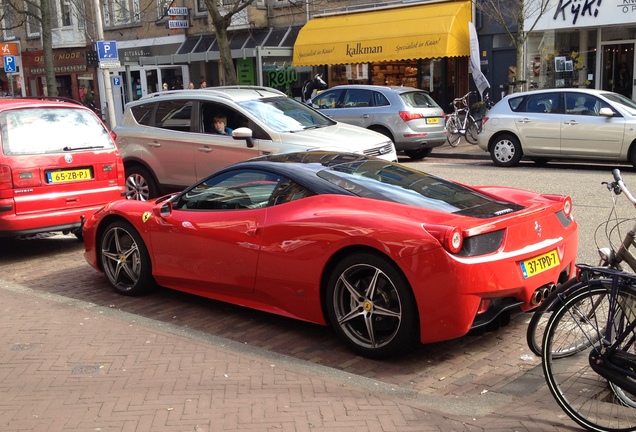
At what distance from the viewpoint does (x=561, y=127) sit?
46.4 ft

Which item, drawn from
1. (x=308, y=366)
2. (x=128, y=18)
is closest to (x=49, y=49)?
(x=128, y=18)

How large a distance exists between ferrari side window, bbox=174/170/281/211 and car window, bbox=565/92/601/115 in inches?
393

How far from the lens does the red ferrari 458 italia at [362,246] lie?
4566 millimetres

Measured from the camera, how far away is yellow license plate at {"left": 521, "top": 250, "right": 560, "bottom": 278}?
15.6 ft

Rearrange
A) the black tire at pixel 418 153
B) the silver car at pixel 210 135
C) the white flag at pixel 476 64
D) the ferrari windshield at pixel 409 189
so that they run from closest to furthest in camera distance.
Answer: the ferrari windshield at pixel 409 189 < the silver car at pixel 210 135 < the black tire at pixel 418 153 < the white flag at pixel 476 64

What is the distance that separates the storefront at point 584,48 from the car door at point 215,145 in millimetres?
13566

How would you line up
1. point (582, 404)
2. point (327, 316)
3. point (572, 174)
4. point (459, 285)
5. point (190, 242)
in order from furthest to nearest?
point (572, 174) < point (190, 242) < point (327, 316) < point (459, 285) < point (582, 404)

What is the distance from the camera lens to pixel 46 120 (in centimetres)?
848

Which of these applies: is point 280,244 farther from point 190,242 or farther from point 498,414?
point 498,414

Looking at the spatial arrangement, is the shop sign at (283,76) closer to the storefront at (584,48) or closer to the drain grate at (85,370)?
the storefront at (584,48)

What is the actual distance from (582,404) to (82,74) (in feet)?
120

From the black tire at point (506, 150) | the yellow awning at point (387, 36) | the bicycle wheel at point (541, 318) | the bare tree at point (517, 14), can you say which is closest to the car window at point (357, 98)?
the black tire at point (506, 150)

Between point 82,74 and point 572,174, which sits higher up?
point 82,74

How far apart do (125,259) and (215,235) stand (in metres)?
1.37
